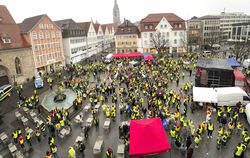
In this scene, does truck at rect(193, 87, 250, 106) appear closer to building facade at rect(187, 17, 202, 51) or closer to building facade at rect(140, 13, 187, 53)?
building facade at rect(140, 13, 187, 53)

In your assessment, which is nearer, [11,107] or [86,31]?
[11,107]

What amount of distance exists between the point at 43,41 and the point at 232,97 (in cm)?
3867

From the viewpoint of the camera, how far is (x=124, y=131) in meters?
15.1

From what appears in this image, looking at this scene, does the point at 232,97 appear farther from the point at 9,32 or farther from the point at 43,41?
the point at 43,41

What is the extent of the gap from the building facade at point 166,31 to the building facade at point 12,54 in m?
35.9

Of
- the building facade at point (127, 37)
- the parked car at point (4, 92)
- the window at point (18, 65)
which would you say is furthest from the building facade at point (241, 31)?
the parked car at point (4, 92)

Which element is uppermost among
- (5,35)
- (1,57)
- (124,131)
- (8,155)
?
(5,35)

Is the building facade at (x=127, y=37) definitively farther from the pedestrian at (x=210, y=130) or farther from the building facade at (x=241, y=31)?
the pedestrian at (x=210, y=130)

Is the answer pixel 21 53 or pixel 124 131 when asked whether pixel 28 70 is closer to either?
pixel 21 53

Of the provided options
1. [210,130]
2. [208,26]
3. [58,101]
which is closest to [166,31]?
[208,26]

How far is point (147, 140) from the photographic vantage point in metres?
11.4

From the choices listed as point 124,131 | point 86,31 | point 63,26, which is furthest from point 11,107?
point 86,31

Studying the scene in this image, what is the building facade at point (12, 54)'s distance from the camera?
98.6 feet

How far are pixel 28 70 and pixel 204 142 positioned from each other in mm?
34608
